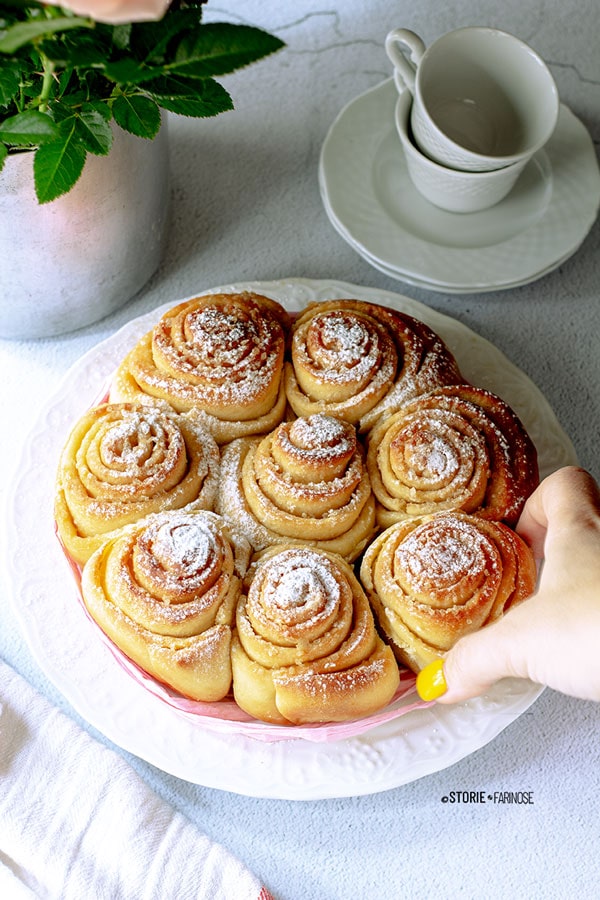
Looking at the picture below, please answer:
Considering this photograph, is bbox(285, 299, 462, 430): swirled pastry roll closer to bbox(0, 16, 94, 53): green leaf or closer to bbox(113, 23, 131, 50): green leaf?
bbox(113, 23, 131, 50): green leaf

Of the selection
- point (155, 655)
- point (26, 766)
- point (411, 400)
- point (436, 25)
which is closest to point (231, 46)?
point (411, 400)

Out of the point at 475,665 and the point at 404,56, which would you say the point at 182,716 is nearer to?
the point at 475,665

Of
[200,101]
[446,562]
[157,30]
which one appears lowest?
[446,562]

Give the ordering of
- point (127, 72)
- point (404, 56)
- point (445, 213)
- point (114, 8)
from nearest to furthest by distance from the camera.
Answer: point (114, 8)
point (127, 72)
point (404, 56)
point (445, 213)

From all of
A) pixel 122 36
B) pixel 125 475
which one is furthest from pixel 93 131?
pixel 125 475

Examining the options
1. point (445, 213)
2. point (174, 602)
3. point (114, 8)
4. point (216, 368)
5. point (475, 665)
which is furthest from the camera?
point (445, 213)

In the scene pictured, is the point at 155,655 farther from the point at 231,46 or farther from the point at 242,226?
the point at 242,226
